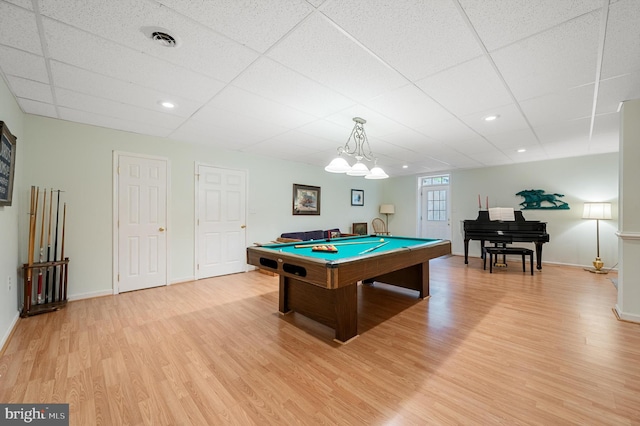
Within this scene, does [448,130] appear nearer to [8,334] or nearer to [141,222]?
[141,222]

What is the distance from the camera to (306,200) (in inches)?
246

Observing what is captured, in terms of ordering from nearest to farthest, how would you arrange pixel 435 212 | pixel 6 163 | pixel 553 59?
pixel 553 59, pixel 6 163, pixel 435 212

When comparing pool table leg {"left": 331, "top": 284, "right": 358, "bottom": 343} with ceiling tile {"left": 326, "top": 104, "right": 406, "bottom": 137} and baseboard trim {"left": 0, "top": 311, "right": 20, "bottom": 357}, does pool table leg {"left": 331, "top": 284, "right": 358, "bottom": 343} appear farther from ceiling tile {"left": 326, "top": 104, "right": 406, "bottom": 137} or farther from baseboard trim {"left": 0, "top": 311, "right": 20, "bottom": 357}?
baseboard trim {"left": 0, "top": 311, "right": 20, "bottom": 357}

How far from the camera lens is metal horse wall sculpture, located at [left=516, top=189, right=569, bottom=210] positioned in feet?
18.7

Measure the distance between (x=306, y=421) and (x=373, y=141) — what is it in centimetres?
372

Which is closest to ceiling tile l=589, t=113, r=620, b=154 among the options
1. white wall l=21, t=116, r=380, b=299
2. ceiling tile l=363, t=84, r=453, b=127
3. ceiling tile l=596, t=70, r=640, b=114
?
ceiling tile l=596, t=70, r=640, b=114

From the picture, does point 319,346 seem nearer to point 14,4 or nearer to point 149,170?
point 14,4

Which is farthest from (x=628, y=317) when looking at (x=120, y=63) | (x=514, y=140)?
(x=120, y=63)

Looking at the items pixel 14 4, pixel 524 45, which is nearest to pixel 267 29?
pixel 14 4

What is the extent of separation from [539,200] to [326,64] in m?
6.28

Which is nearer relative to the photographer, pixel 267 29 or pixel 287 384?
pixel 267 29

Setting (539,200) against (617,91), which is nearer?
(617,91)

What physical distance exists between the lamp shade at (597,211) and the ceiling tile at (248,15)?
6.50 m

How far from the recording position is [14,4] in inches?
57.0
